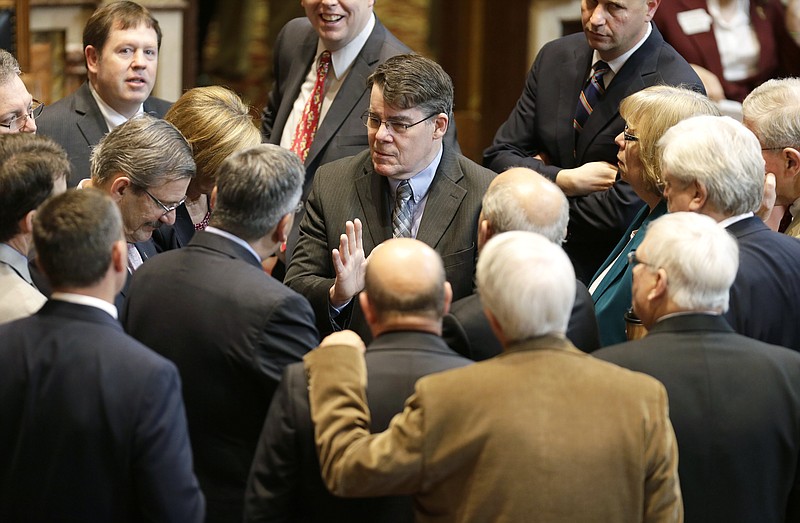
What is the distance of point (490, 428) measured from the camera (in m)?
2.40

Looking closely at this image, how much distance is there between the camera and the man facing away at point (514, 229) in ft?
10.1

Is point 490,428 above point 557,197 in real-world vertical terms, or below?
below

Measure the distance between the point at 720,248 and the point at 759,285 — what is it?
19.9 inches

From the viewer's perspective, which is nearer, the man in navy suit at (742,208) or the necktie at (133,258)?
the man in navy suit at (742,208)

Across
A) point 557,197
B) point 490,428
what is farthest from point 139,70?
point 490,428

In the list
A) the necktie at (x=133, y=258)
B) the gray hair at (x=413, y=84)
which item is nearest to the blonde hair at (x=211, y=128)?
the necktie at (x=133, y=258)

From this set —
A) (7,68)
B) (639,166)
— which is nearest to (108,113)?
(7,68)

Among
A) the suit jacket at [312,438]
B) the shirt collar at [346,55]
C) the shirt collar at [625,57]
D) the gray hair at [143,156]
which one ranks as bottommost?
the suit jacket at [312,438]

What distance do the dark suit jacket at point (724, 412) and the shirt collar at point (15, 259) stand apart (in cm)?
151

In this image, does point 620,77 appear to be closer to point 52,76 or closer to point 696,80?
point 696,80

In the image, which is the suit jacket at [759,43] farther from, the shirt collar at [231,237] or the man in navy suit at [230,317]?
the shirt collar at [231,237]

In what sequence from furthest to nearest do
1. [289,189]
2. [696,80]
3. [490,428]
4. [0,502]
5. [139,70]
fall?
[139,70] → [696,80] → [289,189] → [0,502] → [490,428]

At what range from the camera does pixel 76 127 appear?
4547mm

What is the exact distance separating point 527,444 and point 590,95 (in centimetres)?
232
